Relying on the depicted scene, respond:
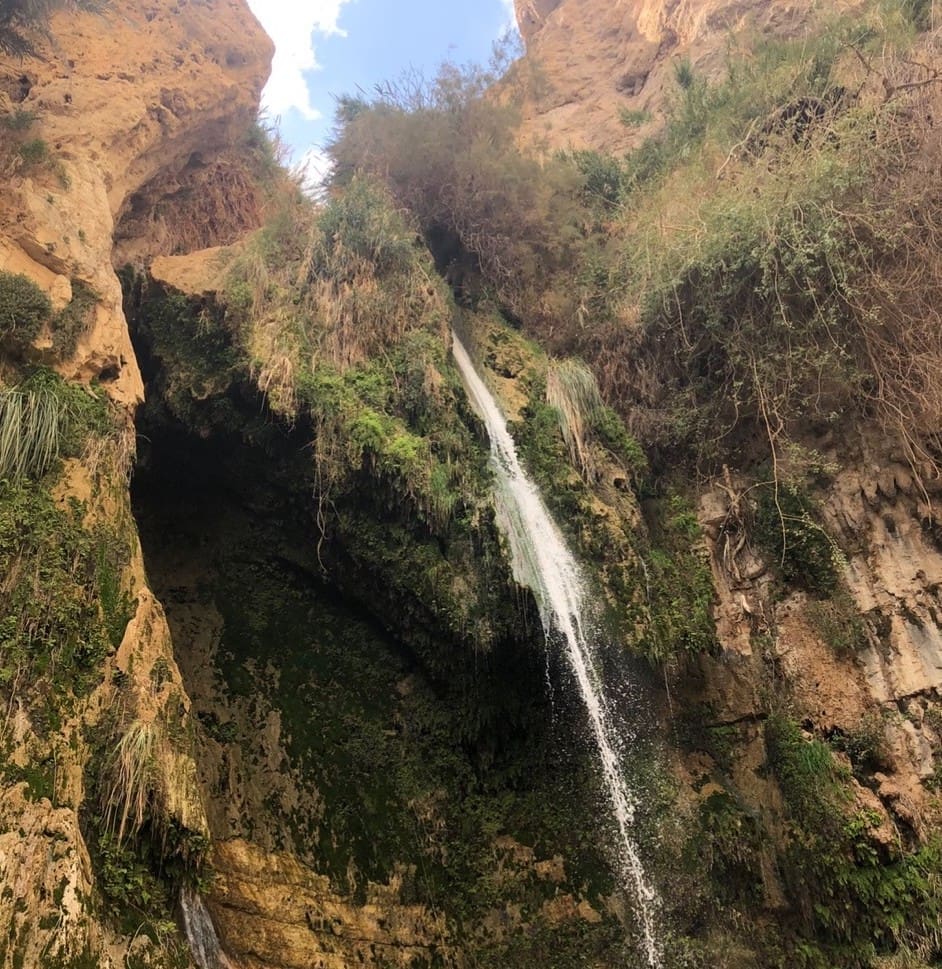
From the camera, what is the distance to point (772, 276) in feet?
30.0

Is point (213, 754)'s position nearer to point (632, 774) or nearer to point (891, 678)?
point (632, 774)

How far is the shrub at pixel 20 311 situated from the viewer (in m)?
6.39

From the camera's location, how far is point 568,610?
8.07m

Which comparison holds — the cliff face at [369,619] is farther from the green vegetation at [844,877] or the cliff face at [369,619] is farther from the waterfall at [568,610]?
the waterfall at [568,610]

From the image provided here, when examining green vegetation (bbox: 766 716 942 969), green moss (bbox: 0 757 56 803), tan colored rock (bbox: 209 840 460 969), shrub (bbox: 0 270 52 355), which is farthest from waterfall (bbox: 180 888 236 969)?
green vegetation (bbox: 766 716 942 969)

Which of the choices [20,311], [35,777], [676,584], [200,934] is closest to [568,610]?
[676,584]

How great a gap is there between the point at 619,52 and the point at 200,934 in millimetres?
22393

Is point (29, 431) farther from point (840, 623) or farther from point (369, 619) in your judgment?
point (840, 623)

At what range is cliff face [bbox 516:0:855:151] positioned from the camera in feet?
52.7

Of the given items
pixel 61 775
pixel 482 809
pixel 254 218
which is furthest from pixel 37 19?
pixel 482 809

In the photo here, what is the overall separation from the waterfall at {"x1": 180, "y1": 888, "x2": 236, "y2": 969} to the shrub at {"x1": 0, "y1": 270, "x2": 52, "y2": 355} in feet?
15.8

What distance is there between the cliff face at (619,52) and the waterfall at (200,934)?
51.6ft

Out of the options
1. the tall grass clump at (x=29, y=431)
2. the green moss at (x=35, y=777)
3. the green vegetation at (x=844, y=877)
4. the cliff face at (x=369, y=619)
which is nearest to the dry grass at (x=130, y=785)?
the cliff face at (x=369, y=619)

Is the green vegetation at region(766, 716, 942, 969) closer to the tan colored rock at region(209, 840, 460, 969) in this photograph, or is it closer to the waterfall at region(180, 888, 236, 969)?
the tan colored rock at region(209, 840, 460, 969)
